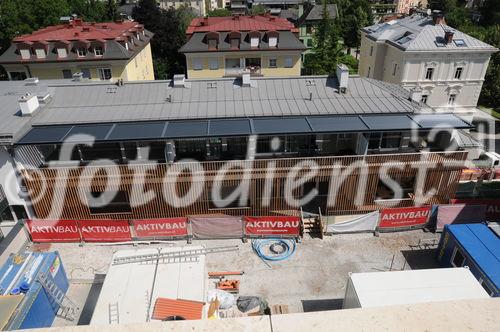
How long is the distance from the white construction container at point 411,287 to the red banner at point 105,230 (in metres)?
13.9

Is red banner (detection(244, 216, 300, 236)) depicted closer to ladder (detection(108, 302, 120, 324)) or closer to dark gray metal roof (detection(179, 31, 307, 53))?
ladder (detection(108, 302, 120, 324))

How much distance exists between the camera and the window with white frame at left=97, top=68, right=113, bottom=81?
4284cm

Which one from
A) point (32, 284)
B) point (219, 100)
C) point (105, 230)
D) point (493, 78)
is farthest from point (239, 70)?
point (32, 284)

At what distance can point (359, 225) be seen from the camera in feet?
79.0

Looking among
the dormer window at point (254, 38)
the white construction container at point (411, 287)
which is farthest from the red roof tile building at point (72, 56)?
the white construction container at point (411, 287)

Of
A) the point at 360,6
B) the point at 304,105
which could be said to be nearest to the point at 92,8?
the point at 360,6

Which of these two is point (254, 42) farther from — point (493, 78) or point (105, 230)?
point (105, 230)

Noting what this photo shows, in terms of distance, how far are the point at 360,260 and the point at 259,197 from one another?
24.0 feet

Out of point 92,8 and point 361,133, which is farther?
point 92,8

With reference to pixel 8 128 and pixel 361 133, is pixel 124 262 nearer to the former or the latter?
pixel 8 128

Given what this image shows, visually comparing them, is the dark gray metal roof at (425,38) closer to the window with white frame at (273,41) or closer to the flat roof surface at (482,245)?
the window with white frame at (273,41)

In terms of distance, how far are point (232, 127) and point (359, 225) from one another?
34.0ft

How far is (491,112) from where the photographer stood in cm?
4750

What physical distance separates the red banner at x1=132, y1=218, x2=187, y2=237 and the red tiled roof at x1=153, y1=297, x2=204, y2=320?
780 centimetres
